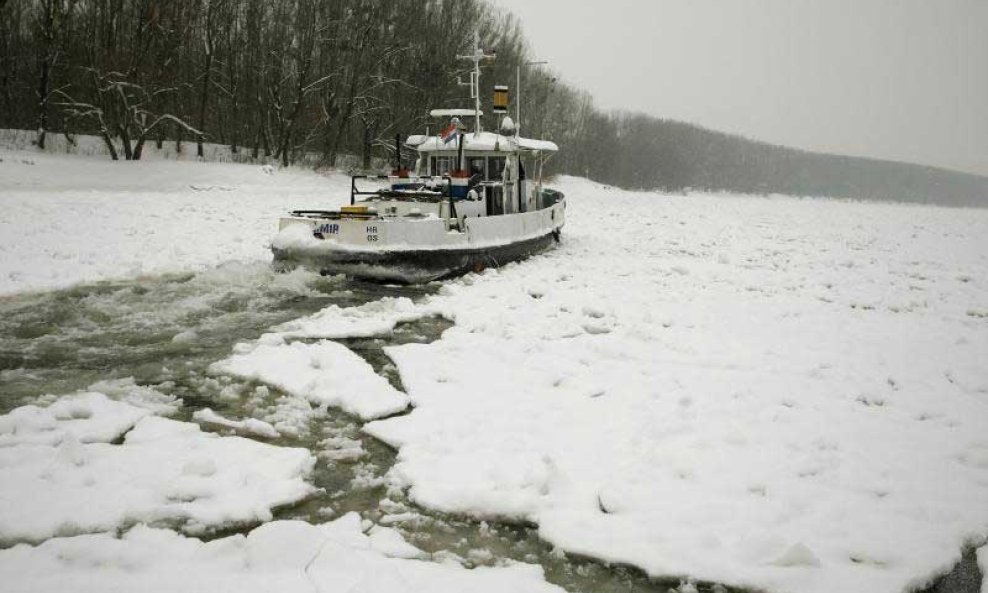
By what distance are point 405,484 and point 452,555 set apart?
31.5 inches

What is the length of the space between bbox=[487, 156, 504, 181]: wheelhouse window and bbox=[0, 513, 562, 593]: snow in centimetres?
1066

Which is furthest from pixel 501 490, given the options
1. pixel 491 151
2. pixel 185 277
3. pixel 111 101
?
pixel 111 101

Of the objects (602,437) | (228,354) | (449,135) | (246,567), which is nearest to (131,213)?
(449,135)

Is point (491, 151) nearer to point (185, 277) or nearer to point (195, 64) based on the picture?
point (185, 277)

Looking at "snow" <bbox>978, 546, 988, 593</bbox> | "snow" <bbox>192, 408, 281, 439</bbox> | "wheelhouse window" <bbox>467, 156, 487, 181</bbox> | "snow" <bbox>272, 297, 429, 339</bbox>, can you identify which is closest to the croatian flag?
"wheelhouse window" <bbox>467, 156, 487, 181</bbox>

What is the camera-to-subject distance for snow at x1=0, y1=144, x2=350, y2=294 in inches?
391

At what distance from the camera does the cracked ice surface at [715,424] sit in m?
3.60

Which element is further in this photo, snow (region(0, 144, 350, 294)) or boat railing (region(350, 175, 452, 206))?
boat railing (region(350, 175, 452, 206))

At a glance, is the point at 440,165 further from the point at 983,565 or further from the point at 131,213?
the point at 983,565

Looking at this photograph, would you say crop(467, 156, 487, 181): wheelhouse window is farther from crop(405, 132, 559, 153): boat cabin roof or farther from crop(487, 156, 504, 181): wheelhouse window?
crop(405, 132, 559, 153): boat cabin roof

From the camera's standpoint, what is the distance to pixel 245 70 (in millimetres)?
30859

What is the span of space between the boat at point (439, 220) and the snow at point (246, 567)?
21.7 ft

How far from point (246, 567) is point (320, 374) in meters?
2.83

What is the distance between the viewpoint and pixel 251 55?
30.3m
